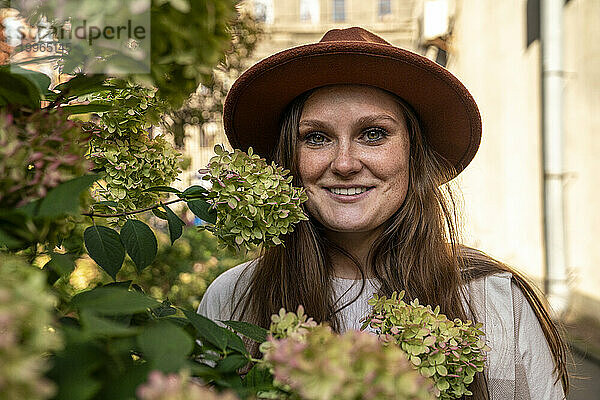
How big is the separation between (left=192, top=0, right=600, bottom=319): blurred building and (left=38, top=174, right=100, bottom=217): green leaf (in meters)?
1.58

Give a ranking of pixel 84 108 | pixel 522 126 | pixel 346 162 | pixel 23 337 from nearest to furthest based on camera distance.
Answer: pixel 23 337 < pixel 84 108 < pixel 346 162 < pixel 522 126

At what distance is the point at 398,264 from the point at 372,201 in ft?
0.66

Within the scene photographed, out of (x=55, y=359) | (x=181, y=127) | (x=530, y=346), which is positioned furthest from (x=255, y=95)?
(x=181, y=127)

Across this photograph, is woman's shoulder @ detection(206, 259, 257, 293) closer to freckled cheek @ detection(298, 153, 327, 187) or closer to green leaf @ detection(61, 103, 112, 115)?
freckled cheek @ detection(298, 153, 327, 187)

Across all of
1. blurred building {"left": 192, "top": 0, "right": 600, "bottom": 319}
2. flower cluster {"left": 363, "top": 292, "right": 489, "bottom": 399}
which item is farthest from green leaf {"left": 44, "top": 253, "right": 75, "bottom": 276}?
blurred building {"left": 192, "top": 0, "right": 600, "bottom": 319}

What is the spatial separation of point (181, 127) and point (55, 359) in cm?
430

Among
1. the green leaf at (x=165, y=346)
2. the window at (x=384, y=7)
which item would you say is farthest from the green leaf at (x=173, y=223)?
the window at (x=384, y=7)

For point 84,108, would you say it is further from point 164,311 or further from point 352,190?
point 352,190

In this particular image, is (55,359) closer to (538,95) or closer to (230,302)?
(230,302)

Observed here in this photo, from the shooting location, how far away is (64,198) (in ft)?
1.53

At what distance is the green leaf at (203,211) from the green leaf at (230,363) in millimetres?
306

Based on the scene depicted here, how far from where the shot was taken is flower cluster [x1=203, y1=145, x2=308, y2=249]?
2.72 ft

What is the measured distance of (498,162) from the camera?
22.8ft

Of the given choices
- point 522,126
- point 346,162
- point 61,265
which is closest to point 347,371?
point 61,265
